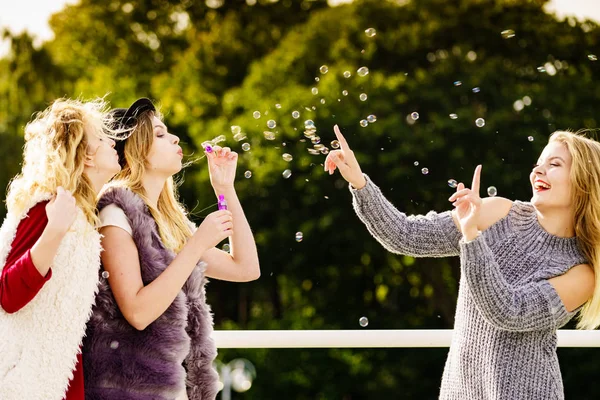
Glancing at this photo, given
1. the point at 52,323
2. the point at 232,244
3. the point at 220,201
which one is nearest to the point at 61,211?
the point at 52,323

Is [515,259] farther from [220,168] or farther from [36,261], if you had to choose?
[36,261]

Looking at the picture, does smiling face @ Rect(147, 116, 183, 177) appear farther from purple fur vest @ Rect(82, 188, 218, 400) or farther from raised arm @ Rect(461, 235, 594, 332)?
raised arm @ Rect(461, 235, 594, 332)

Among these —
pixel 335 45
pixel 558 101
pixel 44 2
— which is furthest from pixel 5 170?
pixel 558 101

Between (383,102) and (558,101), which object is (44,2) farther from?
(558,101)

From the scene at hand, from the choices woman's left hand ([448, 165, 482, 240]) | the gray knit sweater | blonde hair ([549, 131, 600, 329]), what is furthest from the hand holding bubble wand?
blonde hair ([549, 131, 600, 329])

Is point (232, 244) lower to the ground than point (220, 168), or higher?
Result: lower

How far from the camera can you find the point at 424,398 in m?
13.1

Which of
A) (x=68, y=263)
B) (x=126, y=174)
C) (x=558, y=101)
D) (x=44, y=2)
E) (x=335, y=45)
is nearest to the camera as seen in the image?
(x=68, y=263)

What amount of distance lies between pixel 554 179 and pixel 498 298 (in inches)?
17.2

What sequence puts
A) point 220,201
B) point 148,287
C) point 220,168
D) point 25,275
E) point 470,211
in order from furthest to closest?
1. point 220,168
2. point 220,201
3. point 470,211
4. point 148,287
5. point 25,275

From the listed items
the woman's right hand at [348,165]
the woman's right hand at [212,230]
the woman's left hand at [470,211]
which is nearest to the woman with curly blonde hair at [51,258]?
the woman's right hand at [212,230]

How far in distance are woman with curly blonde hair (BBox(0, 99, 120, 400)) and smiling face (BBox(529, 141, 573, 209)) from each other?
4.11 feet

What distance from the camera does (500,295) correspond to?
8.38 feet

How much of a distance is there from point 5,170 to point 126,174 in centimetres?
1538
